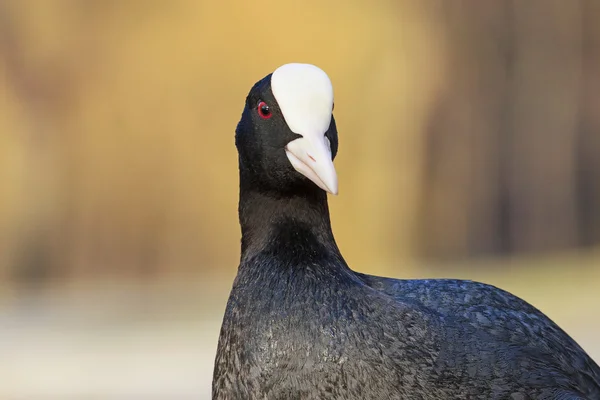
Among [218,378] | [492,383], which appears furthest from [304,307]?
[492,383]

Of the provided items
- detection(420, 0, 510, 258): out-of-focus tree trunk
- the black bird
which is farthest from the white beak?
detection(420, 0, 510, 258): out-of-focus tree trunk

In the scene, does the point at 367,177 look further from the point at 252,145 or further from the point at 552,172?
the point at 252,145

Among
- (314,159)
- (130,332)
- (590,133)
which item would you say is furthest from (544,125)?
(314,159)

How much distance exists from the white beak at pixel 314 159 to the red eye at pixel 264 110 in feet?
0.44

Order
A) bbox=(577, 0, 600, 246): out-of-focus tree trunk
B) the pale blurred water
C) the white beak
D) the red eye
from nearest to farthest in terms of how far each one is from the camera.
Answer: the white beak → the red eye → the pale blurred water → bbox=(577, 0, 600, 246): out-of-focus tree trunk

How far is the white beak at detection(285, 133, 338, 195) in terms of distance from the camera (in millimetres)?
2715

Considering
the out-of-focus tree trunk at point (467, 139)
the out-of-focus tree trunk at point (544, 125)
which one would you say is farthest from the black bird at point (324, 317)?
the out-of-focus tree trunk at point (544, 125)

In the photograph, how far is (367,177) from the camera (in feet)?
25.8

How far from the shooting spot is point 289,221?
302 cm

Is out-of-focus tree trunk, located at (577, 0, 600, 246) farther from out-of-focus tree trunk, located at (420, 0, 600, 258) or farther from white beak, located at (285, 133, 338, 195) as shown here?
white beak, located at (285, 133, 338, 195)

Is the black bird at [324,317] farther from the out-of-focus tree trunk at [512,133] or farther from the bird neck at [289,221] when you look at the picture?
the out-of-focus tree trunk at [512,133]

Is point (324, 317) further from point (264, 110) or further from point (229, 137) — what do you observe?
point (229, 137)

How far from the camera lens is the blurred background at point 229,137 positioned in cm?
764

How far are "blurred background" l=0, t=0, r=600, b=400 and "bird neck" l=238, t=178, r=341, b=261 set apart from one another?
4274 millimetres
